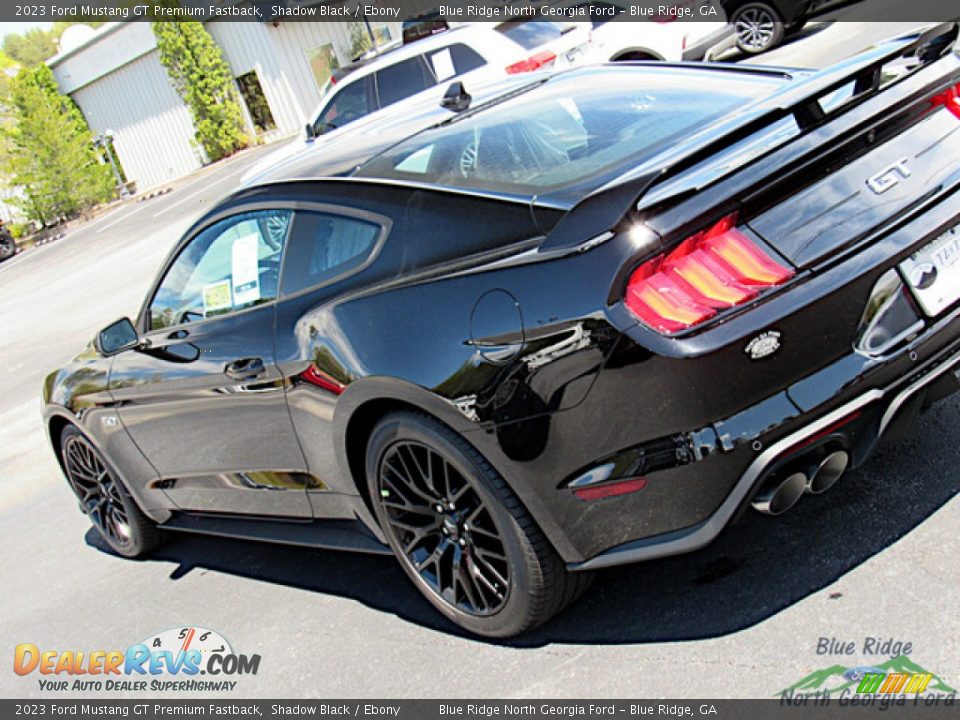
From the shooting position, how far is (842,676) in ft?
9.23

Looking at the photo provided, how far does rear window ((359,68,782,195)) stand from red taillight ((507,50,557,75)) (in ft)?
24.9

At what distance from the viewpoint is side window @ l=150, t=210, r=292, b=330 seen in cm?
393

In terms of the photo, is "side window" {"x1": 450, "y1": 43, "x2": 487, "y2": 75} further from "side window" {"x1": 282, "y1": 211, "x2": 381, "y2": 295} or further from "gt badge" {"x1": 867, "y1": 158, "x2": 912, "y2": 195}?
"gt badge" {"x1": 867, "y1": 158, "x2": 912, "y2": 195}

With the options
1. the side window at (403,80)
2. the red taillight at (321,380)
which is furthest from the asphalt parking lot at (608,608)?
the side window at (403,80)

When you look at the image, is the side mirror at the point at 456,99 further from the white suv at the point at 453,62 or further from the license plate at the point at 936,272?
the white suv at the point at 453,62

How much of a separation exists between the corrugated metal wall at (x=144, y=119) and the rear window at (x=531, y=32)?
2783cm

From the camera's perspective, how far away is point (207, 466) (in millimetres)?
4410

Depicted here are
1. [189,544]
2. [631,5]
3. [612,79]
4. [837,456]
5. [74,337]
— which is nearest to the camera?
[837,456]

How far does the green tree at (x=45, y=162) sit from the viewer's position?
109 ft

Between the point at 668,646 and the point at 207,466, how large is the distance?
2.16 meters

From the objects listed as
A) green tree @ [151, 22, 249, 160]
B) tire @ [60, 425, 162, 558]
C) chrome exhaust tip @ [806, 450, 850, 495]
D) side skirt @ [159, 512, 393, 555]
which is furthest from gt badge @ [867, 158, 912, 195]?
green tree @ [151, 22, 249, 160]

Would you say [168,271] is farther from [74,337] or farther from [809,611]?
[74,337]

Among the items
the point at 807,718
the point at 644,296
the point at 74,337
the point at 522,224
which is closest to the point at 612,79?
the point at 522,224

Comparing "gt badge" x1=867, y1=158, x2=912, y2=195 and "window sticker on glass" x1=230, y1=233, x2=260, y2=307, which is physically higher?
"window sticker on glass" x1=230, y1=233, x2=260, y2=307
